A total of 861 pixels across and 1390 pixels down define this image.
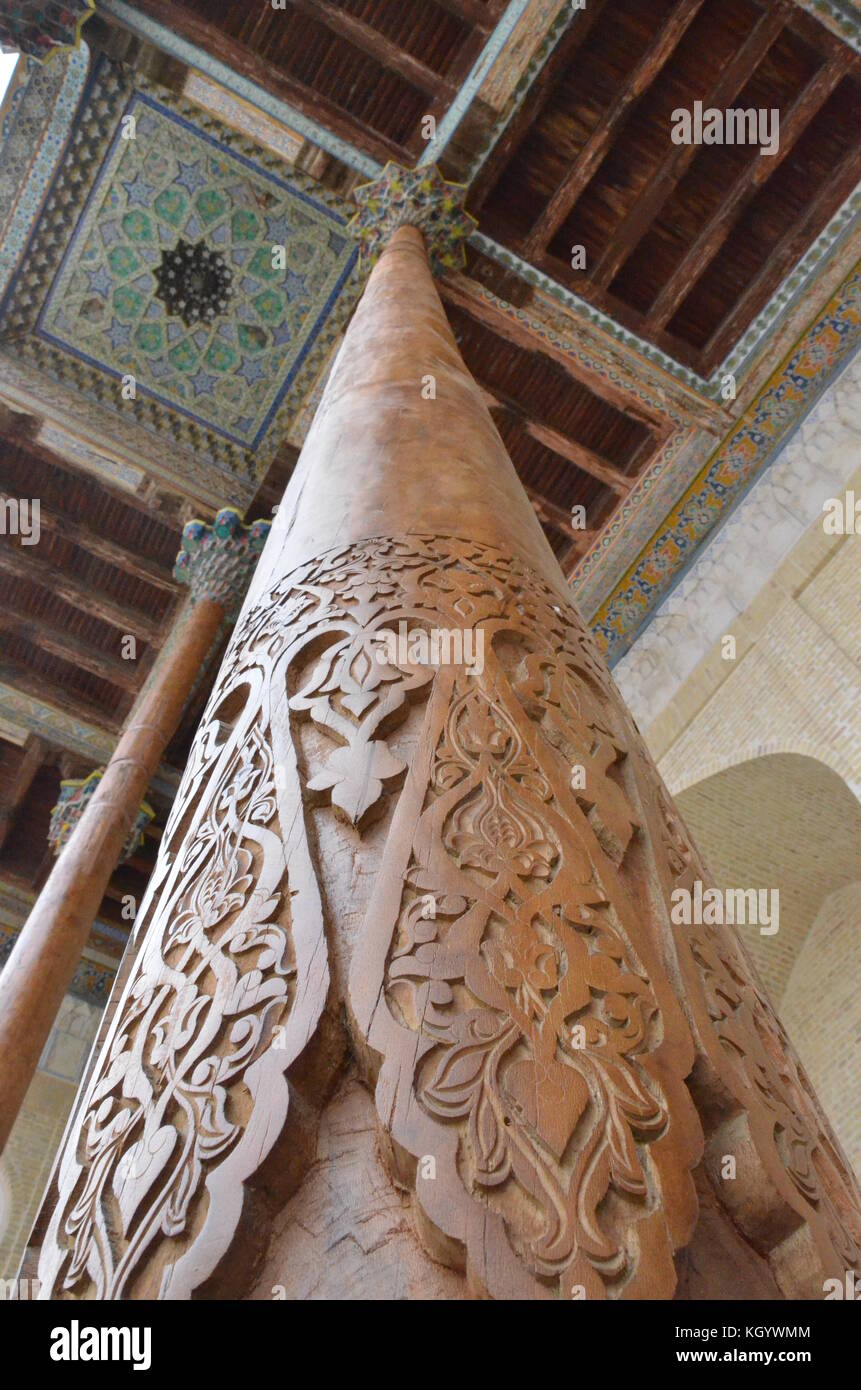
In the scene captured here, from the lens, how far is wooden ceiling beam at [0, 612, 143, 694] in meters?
7.34

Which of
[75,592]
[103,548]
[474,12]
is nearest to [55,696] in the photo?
[75,592]

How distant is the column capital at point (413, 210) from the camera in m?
5.52

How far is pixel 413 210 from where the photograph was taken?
5.57 m

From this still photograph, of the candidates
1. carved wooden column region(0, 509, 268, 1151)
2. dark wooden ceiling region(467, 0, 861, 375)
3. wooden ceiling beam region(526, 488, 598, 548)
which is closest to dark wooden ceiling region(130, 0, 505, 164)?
dark wooden ceiling region(467, 0, 861, 375)

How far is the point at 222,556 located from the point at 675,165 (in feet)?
10.5

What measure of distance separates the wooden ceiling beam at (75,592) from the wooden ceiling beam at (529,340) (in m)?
2.84

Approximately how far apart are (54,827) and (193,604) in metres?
1.73

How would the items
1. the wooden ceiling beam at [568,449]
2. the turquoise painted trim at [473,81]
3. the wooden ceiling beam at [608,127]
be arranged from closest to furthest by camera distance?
the turquoise painted trim at [473,81], the wooden ceiling beam at [608,127], the wooden ceiling beam at [568,449]

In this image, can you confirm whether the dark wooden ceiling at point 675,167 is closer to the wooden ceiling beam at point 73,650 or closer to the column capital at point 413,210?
the column capital at point 413,210

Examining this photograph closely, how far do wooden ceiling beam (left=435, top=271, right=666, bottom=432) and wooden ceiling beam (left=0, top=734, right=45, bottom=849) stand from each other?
4050mm

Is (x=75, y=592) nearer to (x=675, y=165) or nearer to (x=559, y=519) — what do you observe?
(x=559, y=519)

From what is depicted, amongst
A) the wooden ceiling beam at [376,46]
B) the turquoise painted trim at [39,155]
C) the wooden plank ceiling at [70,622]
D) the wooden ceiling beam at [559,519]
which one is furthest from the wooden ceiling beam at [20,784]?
the wooden ceiling beam at [376,46]
